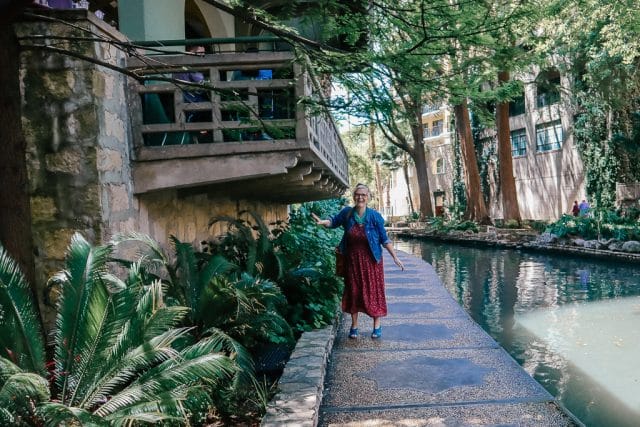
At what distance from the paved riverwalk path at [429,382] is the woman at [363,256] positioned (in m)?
0.47

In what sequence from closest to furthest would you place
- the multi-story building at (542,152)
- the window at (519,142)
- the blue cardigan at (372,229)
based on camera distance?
the blue cardigan at (372,229) → the multi-story building at (542,152) → the window at (519,142)

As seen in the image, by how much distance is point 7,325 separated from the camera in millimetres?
3301

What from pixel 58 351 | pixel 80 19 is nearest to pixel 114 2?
pixel 80 19

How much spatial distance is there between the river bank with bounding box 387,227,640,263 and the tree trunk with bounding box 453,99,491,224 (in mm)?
1257

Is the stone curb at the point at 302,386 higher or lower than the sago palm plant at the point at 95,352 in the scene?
lower

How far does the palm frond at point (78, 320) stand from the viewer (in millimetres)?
3279

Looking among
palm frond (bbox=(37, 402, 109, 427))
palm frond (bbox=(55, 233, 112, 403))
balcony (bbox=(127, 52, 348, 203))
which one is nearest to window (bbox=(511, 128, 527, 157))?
balcony (bbox=(127, 52, 348, 203))

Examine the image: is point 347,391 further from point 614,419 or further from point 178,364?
point 614,419

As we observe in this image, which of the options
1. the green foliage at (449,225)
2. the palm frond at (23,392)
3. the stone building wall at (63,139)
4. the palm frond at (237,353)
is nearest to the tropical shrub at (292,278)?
the palm frond at (237,353)

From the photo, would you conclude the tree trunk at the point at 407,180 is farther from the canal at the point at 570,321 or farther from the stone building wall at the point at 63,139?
the stone building wall at the point at 63,139

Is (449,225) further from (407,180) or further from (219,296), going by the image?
(219,296)

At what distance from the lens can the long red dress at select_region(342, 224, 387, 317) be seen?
238 inches

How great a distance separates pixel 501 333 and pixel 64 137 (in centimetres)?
662

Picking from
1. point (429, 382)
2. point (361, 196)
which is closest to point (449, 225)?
point (361, 196)
